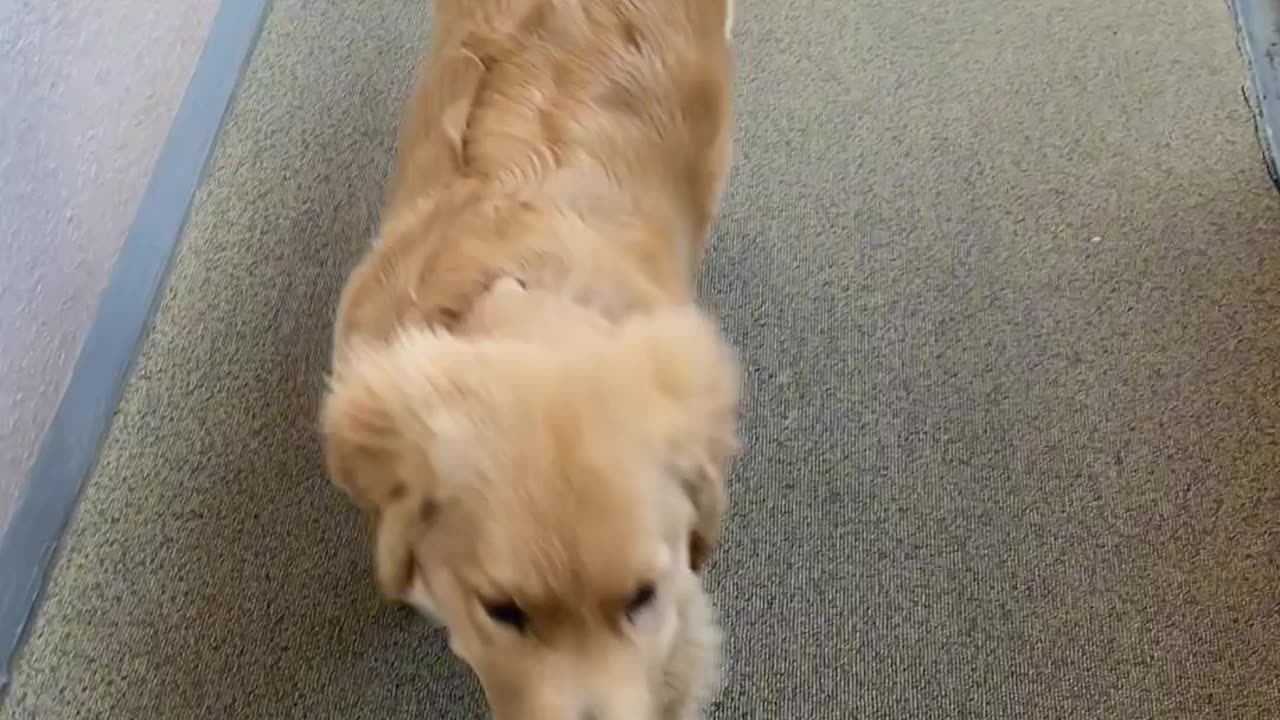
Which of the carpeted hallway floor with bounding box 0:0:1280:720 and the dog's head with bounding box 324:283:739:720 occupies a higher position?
the dog's head with bounding box 324:283:739:720

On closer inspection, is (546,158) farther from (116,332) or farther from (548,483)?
(116,332)

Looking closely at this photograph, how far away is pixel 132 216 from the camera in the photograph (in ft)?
6.15

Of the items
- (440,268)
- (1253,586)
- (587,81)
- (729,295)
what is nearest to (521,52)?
(587,81)

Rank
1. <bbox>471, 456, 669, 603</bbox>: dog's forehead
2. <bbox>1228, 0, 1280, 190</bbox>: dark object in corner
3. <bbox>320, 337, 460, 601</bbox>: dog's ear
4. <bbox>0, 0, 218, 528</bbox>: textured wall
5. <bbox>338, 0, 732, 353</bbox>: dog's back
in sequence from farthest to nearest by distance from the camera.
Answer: <bbox>1228, 0, 1280, 190</bbox>: dark object in corner, <bbox>0, 0, 218, 528</bbox>: textured wall, <bbox>338, 0, 732, 353</bbox>: dog's back, <bbox>320, 337, 460, 601</bbox>: dog's ear, <bbox>471, 456, 669, 603</bbox>: dog's forehead

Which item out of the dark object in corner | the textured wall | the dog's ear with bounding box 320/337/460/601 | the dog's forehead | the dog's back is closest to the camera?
the dog's forehead

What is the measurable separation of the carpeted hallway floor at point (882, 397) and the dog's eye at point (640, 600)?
541 millimetres

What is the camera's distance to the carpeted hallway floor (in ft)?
5.22

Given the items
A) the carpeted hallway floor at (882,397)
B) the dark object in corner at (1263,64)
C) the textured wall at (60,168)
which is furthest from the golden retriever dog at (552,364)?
the dark object in corner at (1263,64)

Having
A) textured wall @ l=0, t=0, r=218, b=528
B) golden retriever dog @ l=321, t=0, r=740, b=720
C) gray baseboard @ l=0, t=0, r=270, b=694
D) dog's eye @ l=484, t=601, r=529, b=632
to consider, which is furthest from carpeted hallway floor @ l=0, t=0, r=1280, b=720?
dog's eye @ l=484, t=601, r=529, b=632

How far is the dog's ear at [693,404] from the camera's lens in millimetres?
1116

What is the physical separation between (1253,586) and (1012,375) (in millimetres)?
440

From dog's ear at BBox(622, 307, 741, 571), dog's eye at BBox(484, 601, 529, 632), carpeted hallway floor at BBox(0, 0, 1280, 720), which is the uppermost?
dog's ear at BBox(622, 307, 741, 571)

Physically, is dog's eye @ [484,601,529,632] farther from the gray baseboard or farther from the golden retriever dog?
the gray baseboard

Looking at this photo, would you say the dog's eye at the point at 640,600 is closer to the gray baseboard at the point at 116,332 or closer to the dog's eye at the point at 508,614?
the dog's eye at the point at 508,614
